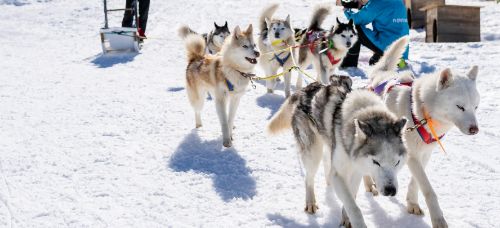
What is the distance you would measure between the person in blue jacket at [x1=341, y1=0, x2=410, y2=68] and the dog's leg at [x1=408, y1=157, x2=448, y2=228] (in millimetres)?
4136

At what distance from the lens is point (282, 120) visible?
2881 millimetres

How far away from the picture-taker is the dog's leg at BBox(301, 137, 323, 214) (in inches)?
98.0

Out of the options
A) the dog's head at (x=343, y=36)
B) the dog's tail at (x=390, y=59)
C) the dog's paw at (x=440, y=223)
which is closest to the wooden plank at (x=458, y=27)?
the dog's head at (x=343, y=36)

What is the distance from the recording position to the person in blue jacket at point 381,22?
6.13 metres

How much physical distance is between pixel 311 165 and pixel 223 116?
149cm

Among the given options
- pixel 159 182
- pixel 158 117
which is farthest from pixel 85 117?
pixel 159 182

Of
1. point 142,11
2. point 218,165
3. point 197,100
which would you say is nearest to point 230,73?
point 197,100

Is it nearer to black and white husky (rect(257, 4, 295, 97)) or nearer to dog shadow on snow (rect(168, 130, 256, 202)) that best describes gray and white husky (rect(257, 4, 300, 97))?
black and white husky (rect(257, 4, 295, 97))

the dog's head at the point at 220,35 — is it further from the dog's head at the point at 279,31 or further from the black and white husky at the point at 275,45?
the dog's head at the point at 279,31

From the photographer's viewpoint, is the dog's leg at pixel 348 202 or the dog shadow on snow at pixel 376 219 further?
the dog shadow on snow at pixel 376 219

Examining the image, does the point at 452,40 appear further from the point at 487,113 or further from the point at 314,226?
the point at 314,226

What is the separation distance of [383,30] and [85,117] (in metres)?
3.90

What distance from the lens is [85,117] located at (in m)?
4.48

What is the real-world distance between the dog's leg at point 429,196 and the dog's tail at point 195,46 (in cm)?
255
